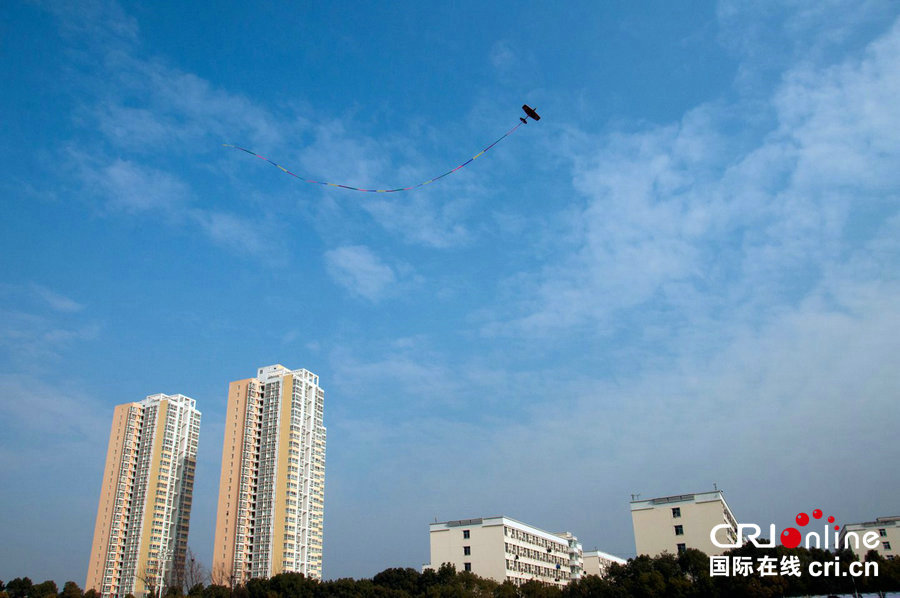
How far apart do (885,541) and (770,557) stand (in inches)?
1818

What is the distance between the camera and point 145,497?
83.3 m

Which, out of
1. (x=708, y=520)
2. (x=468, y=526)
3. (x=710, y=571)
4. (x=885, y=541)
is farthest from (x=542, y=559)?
(x=885, y=541)

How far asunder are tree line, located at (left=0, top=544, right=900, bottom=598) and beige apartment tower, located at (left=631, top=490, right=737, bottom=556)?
906 cm

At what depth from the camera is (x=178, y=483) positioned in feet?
285

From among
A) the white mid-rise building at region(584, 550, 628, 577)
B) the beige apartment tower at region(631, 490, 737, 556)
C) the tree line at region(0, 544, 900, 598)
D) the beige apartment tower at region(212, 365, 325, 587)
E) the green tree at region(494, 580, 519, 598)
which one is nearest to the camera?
the tree line at region(0, 544, 900, 598)

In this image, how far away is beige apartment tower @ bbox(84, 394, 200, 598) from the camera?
3147 inches

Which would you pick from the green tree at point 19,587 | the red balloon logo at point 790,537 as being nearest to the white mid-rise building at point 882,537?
the red balloon logo at point 790,537

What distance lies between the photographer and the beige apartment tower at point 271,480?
75688mm

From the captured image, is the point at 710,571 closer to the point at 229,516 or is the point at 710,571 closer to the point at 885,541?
the point at 885,541

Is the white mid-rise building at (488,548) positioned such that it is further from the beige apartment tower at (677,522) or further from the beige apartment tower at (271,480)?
the beige apartment tower at (271,480)

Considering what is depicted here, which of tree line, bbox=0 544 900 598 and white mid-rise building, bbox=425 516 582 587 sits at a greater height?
white mid-rise building, bbox=425 516 582 587

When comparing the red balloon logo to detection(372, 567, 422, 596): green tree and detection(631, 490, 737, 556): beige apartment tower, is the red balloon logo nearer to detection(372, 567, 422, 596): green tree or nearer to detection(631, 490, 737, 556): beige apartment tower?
detection(631, 490, 737, 556): beige apartment tower

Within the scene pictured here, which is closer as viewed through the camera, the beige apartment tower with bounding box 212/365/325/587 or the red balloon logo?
the red balloon logo

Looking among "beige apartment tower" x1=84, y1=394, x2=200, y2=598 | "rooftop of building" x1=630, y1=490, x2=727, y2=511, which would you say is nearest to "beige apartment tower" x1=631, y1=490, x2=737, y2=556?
"rooftop of building" x1=630, y1=490, x2=727, y2=511
